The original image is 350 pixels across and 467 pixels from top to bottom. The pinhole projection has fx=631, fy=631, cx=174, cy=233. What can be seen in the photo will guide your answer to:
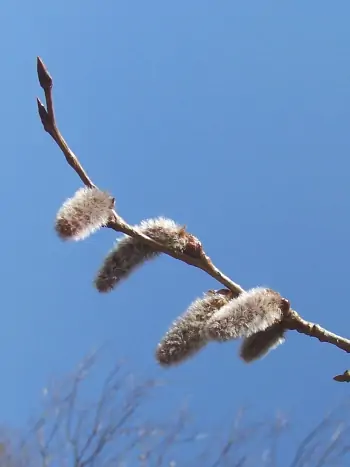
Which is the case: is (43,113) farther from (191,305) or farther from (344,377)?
(344,377)

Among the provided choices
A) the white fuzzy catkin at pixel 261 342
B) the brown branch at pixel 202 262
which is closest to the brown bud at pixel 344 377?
the brown branch at pixel 202 262

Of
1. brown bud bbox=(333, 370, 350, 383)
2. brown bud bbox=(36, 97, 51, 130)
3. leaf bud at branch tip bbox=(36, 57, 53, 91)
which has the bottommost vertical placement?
brown bud bbox=(36, 97, 51, 130)

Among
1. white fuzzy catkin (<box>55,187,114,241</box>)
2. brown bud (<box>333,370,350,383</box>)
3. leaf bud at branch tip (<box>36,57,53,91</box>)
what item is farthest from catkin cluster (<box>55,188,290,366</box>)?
leaf bud at branch tip (<box>36,57,53,91</box>)

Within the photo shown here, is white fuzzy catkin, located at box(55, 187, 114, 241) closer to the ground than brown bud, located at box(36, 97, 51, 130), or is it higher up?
closer to the ground

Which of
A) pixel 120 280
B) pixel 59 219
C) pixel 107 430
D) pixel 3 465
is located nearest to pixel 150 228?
pixel 120 280

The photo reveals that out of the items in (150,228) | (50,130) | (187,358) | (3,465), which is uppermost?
(150,228)

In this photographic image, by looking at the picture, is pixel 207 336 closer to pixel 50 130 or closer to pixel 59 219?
pixel 59 219

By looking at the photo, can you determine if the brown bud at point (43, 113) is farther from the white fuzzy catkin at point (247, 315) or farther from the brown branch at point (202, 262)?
the white fuzzy catkin at point (247, 315)

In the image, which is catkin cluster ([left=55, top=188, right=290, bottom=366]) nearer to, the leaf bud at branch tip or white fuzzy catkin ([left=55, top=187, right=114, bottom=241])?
white fuzzy catkin ([left=55, top=187, right=114, bottom=241])
